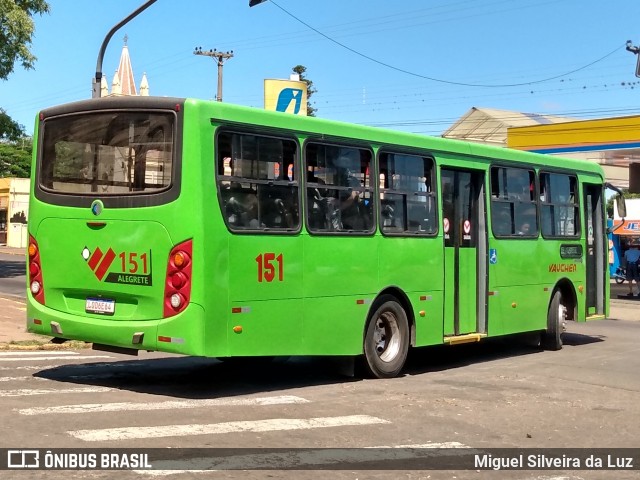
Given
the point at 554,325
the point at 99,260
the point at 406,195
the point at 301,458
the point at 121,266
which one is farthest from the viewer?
the point at 554,325

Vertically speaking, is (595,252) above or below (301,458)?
above

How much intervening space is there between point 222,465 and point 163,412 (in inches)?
76.4

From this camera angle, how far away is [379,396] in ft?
30.9

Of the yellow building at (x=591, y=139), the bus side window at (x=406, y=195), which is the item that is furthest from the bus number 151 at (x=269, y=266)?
the yellow building at (x=591, y=139)

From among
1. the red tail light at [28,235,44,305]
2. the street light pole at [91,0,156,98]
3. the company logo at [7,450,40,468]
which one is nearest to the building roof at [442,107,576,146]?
the street light pole at [91,0,156,98]

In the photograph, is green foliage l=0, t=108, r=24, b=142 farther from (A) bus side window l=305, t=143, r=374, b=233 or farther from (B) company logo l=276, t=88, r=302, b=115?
(A) bus side window l=305, t=143, r=374, b=233

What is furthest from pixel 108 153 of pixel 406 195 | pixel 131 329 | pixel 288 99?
pixel 288 99

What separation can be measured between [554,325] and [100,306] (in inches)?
315

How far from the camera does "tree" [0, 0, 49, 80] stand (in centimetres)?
Answer: 2870

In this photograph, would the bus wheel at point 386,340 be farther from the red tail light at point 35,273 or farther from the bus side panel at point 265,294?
the red tail light at point 35,273

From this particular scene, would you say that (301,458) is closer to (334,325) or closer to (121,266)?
(121,266)

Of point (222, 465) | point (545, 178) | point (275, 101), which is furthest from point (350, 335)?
point (275, 101)

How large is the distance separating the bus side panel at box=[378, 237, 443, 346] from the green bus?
22mm

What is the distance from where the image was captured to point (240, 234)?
8.80m
